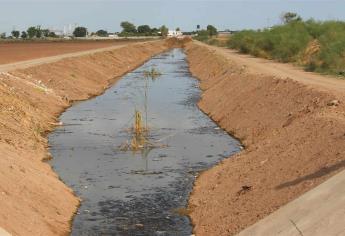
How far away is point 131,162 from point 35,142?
15.3 feet

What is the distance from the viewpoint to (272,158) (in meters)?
16.9

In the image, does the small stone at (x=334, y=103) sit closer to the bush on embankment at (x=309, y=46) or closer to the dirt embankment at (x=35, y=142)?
the dirt embankment at (x=35, y=142)

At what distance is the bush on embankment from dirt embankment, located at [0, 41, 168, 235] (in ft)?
57.1

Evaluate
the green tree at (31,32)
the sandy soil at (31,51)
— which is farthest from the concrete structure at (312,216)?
the green tree at (31,32)

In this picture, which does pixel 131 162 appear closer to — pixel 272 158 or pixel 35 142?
pixel 35 142

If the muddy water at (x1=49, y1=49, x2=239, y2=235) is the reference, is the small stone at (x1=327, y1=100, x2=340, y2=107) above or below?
above

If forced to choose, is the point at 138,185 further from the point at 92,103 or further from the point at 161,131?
the point at 92,103

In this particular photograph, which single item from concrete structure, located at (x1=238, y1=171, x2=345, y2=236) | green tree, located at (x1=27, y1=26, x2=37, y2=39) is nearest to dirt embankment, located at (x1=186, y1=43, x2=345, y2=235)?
concrete structure, located at (x1=238, y1=171, x2=345, y2=236)

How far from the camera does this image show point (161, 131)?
86.9 ft

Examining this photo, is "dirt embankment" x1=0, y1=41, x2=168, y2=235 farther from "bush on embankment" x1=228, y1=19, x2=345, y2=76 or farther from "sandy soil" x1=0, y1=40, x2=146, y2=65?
"bush on embankment" x1=228, y1=19, x2=345, y2=76

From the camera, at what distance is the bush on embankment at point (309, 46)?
124ft

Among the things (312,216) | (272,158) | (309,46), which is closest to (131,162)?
(272,158)

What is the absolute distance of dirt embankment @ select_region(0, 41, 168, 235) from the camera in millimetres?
13367

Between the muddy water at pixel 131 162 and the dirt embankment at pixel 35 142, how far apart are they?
651mm
